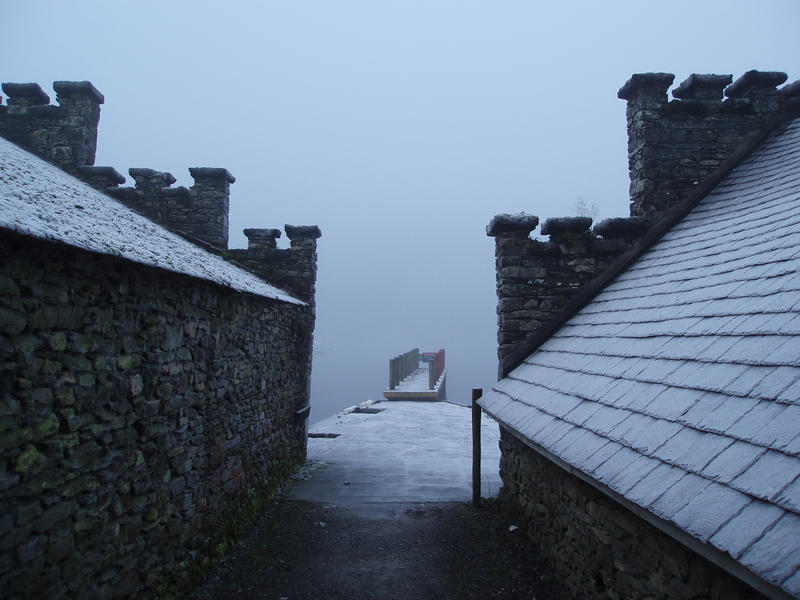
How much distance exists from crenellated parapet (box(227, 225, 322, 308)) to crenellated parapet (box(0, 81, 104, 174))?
3.25 metres

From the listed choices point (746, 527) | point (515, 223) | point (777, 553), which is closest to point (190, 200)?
point (515, 223)

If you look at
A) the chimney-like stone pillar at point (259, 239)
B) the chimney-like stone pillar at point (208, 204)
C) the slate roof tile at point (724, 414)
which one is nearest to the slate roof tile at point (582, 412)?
the slate roof tile at point (724, 414)

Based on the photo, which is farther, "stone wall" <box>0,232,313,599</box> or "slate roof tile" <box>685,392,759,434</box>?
"stone wall" <box>0,232,313,599</box>

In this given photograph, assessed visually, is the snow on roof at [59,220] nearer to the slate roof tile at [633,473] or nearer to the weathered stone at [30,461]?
the weathered stone at [30,461]

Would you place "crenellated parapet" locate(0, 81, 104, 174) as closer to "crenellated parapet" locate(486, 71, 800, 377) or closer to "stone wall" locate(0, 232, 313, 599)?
"stone wall" locate(0, 232, 313, 599)

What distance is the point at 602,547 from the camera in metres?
3.72

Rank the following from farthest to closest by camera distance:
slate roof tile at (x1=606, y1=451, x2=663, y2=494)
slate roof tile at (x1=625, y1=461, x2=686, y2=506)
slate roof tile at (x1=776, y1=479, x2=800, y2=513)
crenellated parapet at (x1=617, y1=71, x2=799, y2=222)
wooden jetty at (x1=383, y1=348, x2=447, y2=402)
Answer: wooden jetty at (x1=383, y1=348, x2=447, y2=402) < crenellated parapet at (x1=617, y1=71, x2=799, y2=222) < slate roof tile at (x1=606, y1=451, x2=663, y2=494) < slate roof tile at (x1=625, y1=461, x2=686, y2=506) < slate roof tile at (x1=776, y1=479, x2=800, y2=513)

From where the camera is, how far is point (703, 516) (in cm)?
216

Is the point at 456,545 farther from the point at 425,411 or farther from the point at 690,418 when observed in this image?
the point at 425,411

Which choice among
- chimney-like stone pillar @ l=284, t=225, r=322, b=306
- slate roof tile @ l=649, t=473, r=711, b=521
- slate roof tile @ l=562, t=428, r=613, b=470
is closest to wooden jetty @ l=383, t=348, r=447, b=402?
chimney-like stone pillar @ l=284, t=225, r=322, b=306

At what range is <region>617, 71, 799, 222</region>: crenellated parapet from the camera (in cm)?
725

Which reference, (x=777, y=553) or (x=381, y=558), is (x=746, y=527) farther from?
(x=381, y=558)

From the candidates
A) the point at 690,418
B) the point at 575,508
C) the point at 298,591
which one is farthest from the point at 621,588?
the point at 298,591

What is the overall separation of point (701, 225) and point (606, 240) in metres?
1.13
